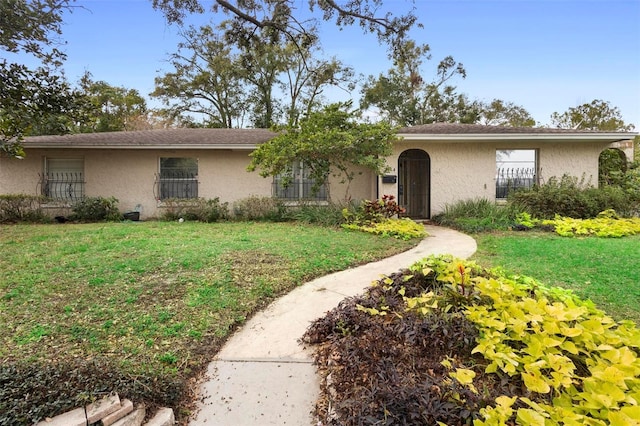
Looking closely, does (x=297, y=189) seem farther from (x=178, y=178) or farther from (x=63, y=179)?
(x=63, y=179)

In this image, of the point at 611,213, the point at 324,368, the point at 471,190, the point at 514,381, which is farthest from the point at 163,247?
the point at 611,213

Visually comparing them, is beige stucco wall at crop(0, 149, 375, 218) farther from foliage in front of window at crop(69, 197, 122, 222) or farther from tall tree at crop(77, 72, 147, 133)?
tall tree at crop(77, 72, 147, 133)

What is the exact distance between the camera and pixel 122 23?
9.48 meters

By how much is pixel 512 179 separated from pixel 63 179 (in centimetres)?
1538

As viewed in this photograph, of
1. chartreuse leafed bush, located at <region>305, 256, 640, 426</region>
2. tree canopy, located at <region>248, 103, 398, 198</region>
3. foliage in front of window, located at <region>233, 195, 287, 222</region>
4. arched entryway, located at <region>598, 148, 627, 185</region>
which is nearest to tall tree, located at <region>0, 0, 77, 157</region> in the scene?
tree canopy, located at <region>248, 103, 398, 198</region>

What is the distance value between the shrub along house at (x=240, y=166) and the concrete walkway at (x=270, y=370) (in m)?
7.53

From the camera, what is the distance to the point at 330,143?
31.1 ft

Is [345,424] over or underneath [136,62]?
underneath

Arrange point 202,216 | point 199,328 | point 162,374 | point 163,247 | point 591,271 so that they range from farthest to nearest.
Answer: point 202,216 < point 163,247 < point 591,271 < point 199,328 < point 162,374

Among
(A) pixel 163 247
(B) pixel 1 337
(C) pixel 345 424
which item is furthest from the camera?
(A) pixel 163 247

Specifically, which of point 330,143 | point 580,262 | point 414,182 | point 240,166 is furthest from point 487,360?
point 414,182

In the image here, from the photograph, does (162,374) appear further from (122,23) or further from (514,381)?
(122,23)

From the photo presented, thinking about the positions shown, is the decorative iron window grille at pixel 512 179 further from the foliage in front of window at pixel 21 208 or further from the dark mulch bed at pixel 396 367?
the foliage in front of window at pixel 21 208

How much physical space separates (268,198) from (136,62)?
7565 millimetres
